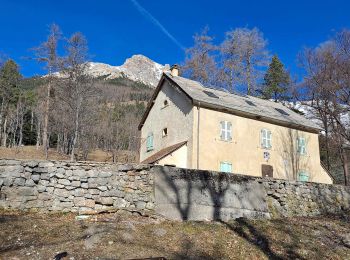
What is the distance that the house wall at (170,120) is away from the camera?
1973 cm

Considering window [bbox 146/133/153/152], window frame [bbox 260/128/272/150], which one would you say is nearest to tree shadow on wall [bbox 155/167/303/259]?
window frame [bbox 260/128/272/150]

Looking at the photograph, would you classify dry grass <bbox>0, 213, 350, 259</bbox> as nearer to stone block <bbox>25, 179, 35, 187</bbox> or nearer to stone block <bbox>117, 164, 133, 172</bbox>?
stone block <bbox>25, 179, 35, 187</bbox>

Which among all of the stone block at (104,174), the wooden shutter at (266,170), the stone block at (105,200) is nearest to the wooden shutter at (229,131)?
the wooden shutter at (266,170)

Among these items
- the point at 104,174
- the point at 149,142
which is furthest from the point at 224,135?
the point at 104,174

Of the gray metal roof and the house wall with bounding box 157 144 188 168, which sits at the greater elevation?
the gray metal roof

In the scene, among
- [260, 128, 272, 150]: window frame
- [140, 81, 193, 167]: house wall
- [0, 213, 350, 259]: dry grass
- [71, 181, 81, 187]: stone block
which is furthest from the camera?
[260, 128, 272, 150]: window frame

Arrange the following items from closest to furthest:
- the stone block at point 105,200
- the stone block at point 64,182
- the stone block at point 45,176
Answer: the stone block at point 45,176
the stone block at point 64,182
the stone block at point 105,200

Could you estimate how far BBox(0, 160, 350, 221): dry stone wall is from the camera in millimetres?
9711

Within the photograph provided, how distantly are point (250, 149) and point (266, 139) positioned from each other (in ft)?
5.35

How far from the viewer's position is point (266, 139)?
21.9 m

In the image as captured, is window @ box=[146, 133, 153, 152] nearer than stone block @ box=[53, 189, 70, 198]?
No

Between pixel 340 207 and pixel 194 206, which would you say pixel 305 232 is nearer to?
pixel 194 206

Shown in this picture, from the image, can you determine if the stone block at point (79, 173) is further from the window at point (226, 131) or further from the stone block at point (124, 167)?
the window at point (226, 131)

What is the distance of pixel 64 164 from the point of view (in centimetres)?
1020
